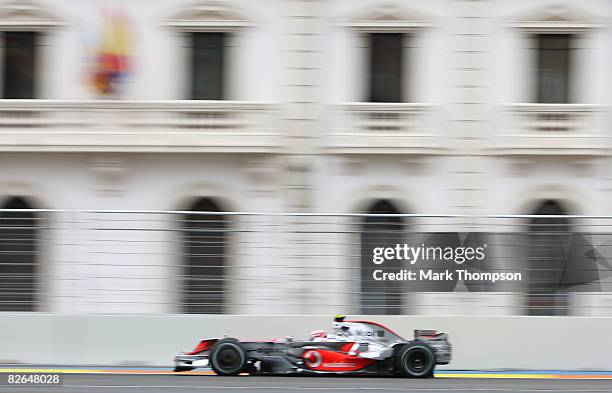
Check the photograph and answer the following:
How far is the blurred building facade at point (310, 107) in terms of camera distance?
1997cm

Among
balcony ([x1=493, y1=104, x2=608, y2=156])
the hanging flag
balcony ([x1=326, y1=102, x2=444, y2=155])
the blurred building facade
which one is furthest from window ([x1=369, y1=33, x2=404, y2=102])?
the hanging flag

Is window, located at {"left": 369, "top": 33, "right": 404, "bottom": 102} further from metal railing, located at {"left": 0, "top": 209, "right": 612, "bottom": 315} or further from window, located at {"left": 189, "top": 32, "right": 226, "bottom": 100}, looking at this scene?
metal railing, located at {"left": 0, "top": 209, "right": 612, "bottom": 315}

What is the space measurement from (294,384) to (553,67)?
11631mm

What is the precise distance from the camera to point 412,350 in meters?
11.6

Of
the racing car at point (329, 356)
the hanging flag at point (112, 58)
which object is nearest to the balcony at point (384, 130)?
the hanging flag at point (112, 58)

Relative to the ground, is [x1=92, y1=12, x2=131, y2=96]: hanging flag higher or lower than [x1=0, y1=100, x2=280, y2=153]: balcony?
higher

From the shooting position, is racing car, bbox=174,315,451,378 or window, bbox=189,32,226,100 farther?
window, bbox=189,32,226,100

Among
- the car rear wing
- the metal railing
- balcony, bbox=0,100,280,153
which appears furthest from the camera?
balcony, bbox=0,100,280,153

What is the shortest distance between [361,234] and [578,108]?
8.88 meters

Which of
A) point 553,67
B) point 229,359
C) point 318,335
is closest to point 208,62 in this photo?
point 553,67

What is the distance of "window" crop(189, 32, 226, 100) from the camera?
20.4 meters

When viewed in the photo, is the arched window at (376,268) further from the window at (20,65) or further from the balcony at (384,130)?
the window at (20,65)

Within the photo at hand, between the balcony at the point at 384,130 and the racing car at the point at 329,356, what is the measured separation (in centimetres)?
856

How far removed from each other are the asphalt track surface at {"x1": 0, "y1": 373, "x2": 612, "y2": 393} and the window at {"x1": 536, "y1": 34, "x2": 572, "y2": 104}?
9599 millimetres
